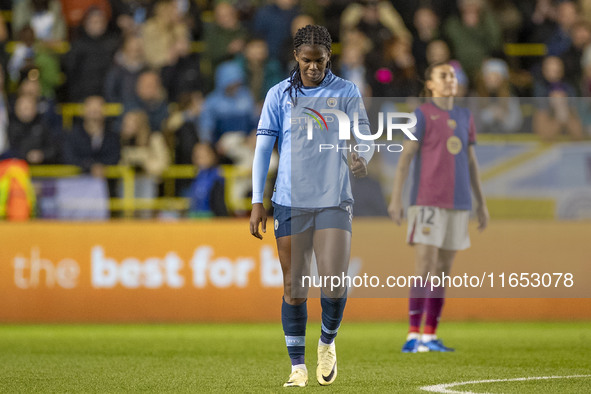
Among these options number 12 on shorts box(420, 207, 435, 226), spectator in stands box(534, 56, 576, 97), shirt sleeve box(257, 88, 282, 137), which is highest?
spectator in stands box(534, 56, 576, 97)

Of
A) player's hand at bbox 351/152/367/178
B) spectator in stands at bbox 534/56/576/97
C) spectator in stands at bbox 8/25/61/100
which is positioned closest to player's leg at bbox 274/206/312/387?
player's hand at bbox 351/152/367/178

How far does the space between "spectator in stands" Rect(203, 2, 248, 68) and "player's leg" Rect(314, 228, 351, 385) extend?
30.8 ft

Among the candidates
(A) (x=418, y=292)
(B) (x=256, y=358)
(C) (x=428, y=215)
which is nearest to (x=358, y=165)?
(C) (x=428, y=215)

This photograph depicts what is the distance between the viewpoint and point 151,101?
48.6 feet

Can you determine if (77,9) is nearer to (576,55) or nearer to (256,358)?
(576,55)

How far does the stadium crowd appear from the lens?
14.0 meters

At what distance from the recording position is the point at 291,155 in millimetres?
6559

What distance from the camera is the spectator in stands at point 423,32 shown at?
50.4 ft

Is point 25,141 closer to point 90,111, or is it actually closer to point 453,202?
point 90,111

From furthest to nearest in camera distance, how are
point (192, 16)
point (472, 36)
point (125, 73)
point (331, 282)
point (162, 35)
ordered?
point (192, 16)
point (162, 35)
point (472, 36)
point (125, 73)
point (331, 282)

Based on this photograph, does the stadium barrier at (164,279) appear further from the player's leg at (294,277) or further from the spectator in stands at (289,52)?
the player's leg at (294,277)

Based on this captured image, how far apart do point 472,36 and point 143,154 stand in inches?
200

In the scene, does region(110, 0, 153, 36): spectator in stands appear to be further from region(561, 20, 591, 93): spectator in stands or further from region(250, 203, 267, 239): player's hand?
region(250, 203, 267, 239): player's hand

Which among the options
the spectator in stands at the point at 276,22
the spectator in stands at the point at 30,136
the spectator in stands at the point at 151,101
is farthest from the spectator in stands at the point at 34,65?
the spectator in stands at the point at 276,22
